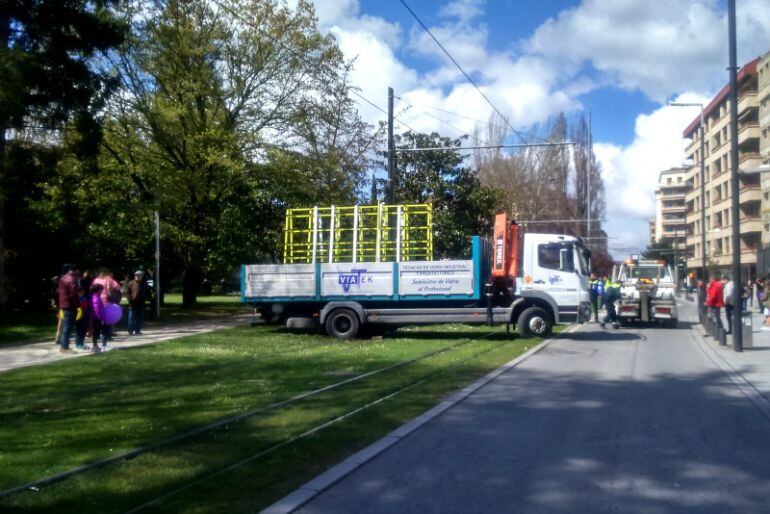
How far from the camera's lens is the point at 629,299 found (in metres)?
25.1

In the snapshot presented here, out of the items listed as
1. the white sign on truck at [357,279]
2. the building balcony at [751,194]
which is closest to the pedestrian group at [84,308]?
the white sign on truck at [357,279]

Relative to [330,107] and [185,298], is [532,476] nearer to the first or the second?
[330,107]

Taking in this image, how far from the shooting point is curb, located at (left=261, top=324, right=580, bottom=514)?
561 cm

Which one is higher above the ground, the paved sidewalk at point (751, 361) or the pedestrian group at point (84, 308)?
the pedestrian group at point (84, 308)

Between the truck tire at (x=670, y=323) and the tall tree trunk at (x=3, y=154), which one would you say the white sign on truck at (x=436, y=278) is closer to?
the truck tire at (x=670, y=323)

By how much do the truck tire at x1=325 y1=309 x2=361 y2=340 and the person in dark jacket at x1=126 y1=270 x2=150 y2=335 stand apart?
15.3ft

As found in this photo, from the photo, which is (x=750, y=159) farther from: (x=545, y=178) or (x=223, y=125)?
(x=223, y=125)

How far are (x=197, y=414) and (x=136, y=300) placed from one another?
1103 centimetres

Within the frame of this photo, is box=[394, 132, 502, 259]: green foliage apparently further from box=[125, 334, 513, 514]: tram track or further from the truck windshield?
box=[125, 334, 513, 514]: tram track

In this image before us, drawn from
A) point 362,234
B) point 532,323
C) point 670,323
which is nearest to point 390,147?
point 362,234

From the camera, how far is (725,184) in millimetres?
64438

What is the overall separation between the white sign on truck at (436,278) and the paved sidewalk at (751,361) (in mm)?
5903

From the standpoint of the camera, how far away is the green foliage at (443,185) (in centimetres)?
3412

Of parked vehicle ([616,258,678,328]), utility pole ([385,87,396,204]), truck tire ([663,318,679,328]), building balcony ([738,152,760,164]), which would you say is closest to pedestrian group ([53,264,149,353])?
utility pole ([385,87,396,204])
